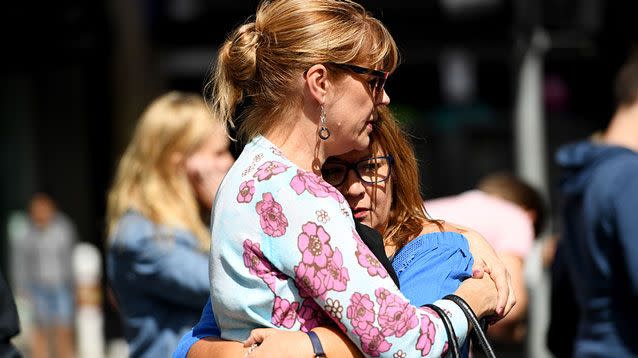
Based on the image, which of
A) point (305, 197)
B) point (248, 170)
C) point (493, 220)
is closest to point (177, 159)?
point (493, 220)

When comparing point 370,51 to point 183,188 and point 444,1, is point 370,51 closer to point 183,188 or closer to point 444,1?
point 183,188

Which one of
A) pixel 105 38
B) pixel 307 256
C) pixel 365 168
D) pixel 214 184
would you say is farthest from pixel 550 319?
pixel 105 38

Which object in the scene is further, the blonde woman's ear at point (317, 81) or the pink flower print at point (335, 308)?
the blonde woman's ear at point (317, 81)

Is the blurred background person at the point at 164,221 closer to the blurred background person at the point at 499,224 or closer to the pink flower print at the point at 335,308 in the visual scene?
the blurred background person at the point at 499,224

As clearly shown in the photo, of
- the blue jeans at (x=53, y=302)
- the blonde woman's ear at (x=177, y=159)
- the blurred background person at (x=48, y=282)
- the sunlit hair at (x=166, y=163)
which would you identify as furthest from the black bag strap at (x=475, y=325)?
the blue jeans at (x=53, y=302)

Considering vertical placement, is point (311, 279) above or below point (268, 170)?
below

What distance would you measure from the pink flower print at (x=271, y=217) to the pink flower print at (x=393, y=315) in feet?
0.76

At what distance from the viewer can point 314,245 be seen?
220 cm

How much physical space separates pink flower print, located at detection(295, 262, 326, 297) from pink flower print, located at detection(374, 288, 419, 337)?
0.36 ft

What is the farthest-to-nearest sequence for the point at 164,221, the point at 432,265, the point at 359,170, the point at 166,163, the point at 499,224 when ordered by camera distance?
the point at 499,224 → the point at 166,163 → the point at 164,221 → the point at 359,170 → the point at 432,265

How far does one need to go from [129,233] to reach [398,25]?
1115 centimetres

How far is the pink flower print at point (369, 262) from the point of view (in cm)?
221

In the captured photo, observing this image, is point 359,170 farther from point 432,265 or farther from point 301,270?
point 301,270

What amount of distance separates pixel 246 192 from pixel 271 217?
0.09 m
